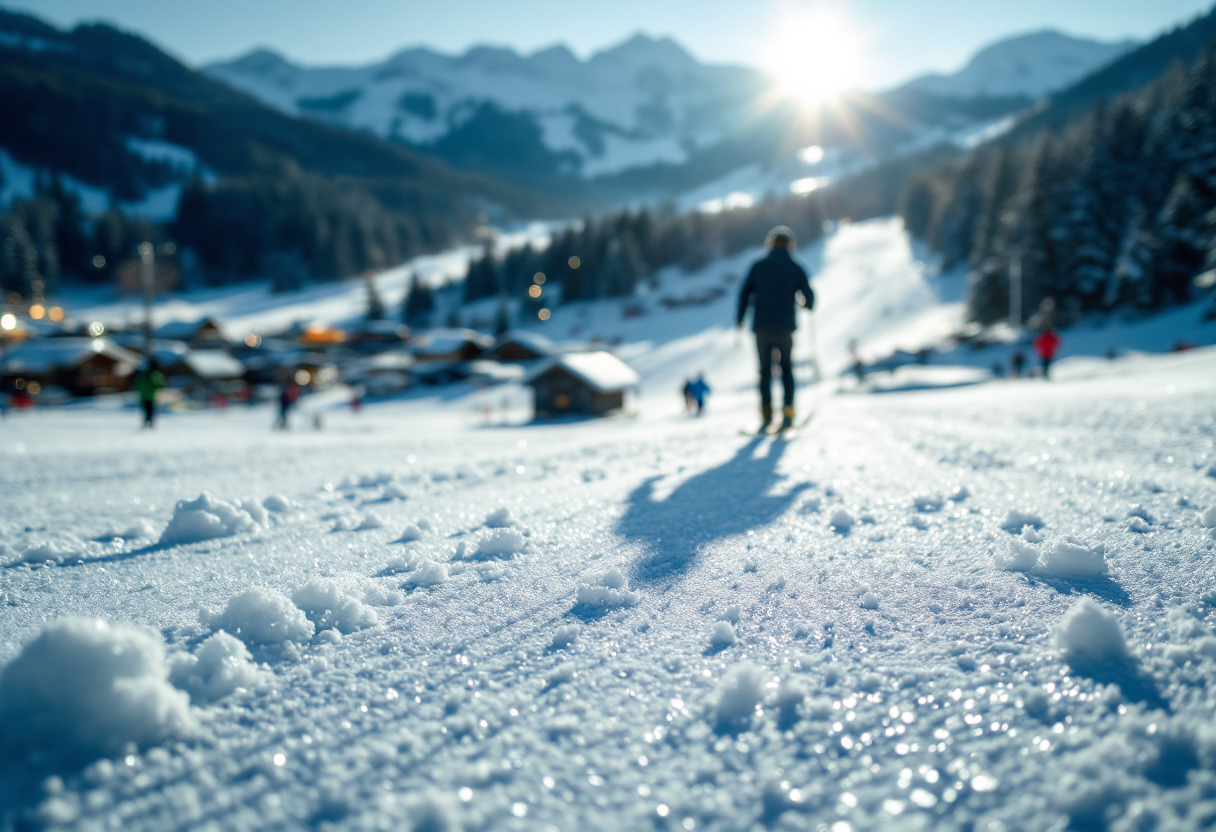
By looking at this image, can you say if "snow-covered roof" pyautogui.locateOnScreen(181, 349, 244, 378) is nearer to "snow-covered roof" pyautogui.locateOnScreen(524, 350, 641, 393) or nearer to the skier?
"snow-covered roof" pyautogui.locateOnScreen(524, 350, 641, 393)

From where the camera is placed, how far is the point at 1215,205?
30.2 meters

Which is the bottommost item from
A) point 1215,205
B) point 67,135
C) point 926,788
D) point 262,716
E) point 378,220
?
point 926,788

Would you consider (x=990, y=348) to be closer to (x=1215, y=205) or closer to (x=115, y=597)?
(x=1215, y=205)

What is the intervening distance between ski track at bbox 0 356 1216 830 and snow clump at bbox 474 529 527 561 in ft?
0.30

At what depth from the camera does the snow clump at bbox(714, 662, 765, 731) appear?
1382 millimetres

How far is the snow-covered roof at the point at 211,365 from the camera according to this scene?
49375 mm

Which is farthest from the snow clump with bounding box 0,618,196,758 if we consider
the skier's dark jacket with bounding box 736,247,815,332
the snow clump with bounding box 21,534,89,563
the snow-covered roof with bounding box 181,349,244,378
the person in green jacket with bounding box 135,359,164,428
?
the snow-covered roof with bounding box 181,349,244,378

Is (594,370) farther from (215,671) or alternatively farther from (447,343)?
(447,343)

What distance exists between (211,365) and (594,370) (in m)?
38.5

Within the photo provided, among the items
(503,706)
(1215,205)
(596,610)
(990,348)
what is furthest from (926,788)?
(1215,205)

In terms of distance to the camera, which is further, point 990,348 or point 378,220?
point 378,220

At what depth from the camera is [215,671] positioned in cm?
156

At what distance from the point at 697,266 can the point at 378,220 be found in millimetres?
71885

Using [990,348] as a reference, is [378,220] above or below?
above
